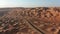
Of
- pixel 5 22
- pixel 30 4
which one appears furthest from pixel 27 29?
pixel 30 4

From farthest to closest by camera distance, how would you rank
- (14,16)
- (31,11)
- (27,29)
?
(31,11) → (14,16) → (27,29)

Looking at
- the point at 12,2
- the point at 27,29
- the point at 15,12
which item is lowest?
the point at 27,29

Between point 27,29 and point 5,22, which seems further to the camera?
point 5,22

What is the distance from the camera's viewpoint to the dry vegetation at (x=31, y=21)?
105cm

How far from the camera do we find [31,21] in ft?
4.03

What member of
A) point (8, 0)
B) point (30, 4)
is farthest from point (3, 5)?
point (30, 4)

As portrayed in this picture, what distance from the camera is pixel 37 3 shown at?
169cm

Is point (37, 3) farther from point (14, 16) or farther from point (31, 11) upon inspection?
point (14, 16)

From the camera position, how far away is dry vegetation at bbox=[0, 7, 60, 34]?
105cm

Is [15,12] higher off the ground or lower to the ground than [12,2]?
lower

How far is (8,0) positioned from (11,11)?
11.8 inches

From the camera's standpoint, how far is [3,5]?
67.8 inches

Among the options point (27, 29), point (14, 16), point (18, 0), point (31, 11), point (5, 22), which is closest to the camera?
point (27, 29)

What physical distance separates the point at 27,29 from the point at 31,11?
405mm
